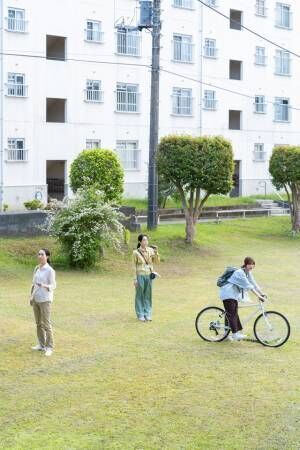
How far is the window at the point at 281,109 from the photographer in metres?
52.3

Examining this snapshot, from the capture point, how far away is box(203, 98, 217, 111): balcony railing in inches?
1857

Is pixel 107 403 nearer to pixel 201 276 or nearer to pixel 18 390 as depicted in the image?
pixel 18 390

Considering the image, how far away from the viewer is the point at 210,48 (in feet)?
155

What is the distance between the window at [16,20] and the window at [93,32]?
3.76 meters

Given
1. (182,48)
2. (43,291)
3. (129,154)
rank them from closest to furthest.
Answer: (43,291) < (129,154) < (182,48)

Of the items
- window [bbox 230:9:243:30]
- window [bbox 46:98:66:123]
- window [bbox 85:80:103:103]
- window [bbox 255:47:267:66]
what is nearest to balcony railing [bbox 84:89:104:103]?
window [bbox 85:80:103:103]

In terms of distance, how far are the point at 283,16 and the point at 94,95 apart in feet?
56.2

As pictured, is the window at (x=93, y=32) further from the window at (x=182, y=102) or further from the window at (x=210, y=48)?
the window at (x=210, y=48)

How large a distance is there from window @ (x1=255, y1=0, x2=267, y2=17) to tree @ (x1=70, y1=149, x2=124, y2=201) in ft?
77.1

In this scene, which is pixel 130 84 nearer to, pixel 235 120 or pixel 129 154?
pixel 129 154

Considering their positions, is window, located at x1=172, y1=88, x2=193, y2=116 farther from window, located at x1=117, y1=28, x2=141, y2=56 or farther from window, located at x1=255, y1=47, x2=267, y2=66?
window, located at x1=255, y1=47, x2=267, y2=66

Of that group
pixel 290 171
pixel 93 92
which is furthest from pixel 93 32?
pixel 290 171

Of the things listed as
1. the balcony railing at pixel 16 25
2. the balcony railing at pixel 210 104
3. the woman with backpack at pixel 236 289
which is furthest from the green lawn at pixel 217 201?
the woman with backpack at pixel 236 289

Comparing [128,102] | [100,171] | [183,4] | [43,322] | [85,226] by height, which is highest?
[183,4]
